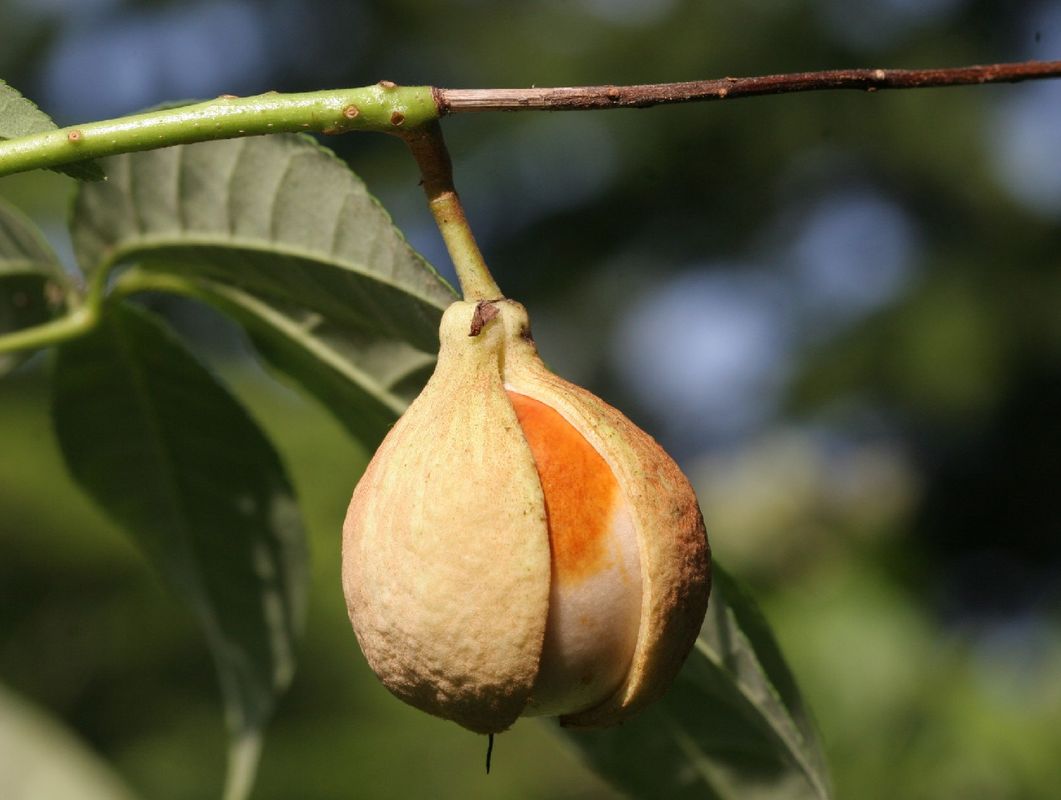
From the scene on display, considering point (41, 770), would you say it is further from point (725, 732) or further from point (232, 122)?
point (232, 122)

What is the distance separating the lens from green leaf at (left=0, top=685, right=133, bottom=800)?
7.29ft

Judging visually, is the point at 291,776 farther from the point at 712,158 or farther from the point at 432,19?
the point at 432,19

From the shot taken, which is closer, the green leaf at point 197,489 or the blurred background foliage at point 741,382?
the green leaf at point 197,489

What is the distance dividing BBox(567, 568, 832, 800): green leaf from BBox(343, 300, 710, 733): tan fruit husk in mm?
201

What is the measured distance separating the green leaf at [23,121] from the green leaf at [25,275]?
61 centimetres

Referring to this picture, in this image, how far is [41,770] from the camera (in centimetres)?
224

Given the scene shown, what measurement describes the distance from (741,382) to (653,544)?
640cm

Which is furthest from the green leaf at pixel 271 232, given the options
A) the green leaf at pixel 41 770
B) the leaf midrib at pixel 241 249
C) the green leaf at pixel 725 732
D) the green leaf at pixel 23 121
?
the green leaf at pixel 41 770

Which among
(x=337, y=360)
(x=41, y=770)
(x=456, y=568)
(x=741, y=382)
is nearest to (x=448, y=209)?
(x=456, y=568)

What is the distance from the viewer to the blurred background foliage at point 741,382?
4.85m

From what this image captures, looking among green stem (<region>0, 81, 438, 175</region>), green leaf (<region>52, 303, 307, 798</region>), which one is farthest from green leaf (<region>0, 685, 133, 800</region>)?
green stem (<region>0, 81, 438, 175</region>)

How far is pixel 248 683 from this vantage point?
1849 millimetres

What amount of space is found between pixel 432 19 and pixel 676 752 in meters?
7.20

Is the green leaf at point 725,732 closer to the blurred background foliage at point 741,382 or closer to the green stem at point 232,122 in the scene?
the green stem at point 232,122
